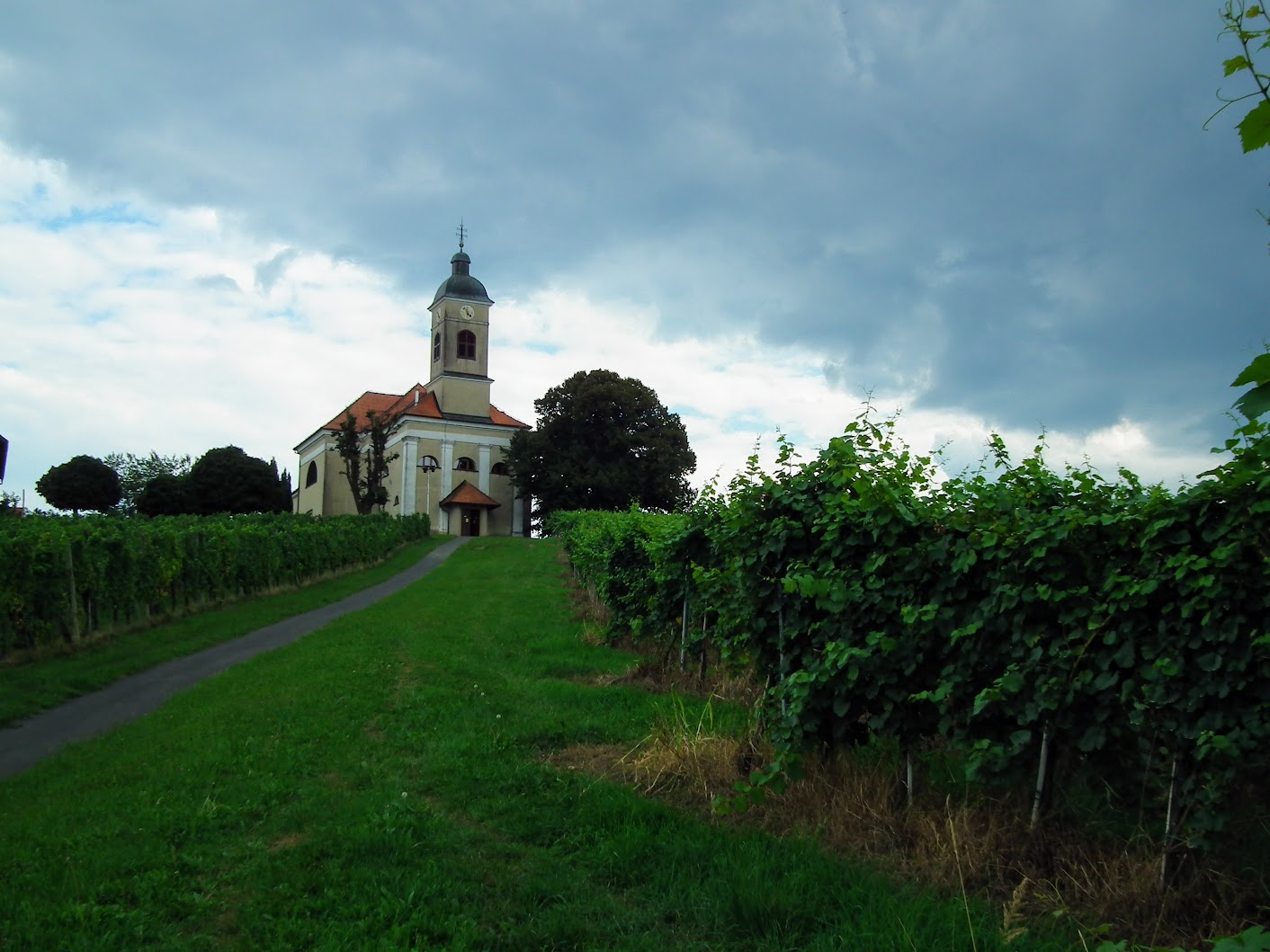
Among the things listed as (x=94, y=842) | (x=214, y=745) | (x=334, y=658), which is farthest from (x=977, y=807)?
(x=334, y=658)

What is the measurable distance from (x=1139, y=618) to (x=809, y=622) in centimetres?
232

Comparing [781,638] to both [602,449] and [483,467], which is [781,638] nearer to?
[602,449]

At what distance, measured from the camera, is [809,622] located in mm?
6297

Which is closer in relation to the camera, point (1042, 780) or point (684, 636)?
point (1042, 780)

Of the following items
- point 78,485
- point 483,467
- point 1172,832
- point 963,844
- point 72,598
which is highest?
point 483,467

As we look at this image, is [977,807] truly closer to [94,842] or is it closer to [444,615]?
[94,842]

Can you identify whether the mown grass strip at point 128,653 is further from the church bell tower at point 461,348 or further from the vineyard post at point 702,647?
the church bell tower at point 461,348

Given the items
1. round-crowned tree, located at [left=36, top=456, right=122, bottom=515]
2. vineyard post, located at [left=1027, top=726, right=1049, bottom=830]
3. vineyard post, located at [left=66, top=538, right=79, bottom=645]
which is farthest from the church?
vineyard post, located at [left=1027, top=726, right=1049, bottom=830]

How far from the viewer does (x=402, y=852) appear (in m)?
5.53

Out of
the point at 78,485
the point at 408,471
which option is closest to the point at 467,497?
the point at 408,471

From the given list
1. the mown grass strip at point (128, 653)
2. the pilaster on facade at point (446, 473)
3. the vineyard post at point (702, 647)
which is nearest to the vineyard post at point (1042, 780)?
the vineyard post at point (702, 647)

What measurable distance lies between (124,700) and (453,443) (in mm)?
59599

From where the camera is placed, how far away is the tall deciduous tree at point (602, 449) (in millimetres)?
62625

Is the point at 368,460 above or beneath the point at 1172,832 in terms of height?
above
